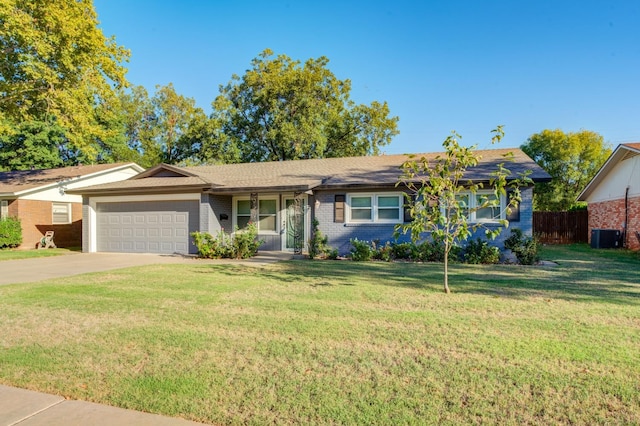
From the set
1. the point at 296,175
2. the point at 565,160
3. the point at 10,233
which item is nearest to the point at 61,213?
the point at 10,233

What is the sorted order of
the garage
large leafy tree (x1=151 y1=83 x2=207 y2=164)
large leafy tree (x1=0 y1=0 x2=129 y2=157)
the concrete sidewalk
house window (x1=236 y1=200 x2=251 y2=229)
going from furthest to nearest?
large leafy tree (x1=151 y1=83 x2=207 y2=164) → large leafy tree (x1=0 y1=0 x2=129 y2=157) → house window (x1=236 y1=200 x2=251 y2=229) → the garage → the concrete sidewalk

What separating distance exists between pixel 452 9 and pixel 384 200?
7273mm

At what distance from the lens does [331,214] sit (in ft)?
49.4

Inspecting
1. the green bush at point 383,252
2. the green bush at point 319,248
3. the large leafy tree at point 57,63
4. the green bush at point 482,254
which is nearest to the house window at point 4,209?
the large leafy tree at point 57,63

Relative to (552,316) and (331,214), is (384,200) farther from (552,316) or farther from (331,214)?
(552,316)

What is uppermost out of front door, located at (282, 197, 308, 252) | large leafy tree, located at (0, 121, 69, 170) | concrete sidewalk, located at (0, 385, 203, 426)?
large leafy tree, located at (0, 121, 69, 170)

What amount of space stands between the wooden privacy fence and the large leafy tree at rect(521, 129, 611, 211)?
428 centimetres

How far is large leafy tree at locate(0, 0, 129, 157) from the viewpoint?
1731 cm

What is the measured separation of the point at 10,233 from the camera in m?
18.9

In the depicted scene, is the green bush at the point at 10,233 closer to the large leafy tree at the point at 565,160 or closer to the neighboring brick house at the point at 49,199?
the neighboring brick house at the point at 49,199

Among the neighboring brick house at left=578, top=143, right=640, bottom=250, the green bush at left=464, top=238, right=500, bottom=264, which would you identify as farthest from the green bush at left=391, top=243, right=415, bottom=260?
the neighboring brick house at left=578, top=143, right=640, bottom=250

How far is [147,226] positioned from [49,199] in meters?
7.90

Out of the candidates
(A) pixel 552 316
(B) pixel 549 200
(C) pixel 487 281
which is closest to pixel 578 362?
(A) pixel 552 316

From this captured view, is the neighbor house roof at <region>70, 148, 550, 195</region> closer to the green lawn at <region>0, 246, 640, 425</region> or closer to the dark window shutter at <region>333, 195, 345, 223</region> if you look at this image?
the dark window shutter at <region>333, 195, 345, 223</region>
